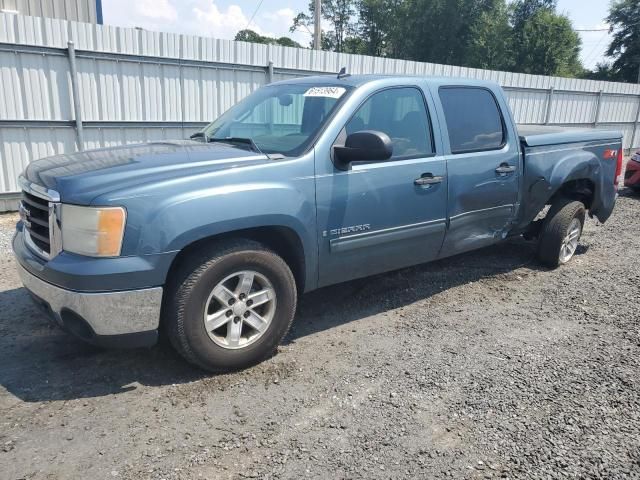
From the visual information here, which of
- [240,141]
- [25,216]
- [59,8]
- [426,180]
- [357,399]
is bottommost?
[357,399]

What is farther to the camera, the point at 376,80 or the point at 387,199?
the point at 376,80

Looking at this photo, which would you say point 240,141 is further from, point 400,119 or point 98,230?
point 98,230

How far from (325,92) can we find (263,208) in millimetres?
1262

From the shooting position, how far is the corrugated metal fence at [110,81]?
731 centimetres

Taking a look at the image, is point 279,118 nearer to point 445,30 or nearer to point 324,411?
point 324,411

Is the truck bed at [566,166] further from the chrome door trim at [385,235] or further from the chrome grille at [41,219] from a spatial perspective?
the chrome grille at [41,219]

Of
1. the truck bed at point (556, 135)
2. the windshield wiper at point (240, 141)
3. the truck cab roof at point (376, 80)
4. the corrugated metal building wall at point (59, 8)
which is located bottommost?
the windshield wiper at point (240, 141)

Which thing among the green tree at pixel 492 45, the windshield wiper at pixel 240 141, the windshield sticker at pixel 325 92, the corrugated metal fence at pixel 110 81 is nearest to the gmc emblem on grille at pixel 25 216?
the windshield wiper at pixel 240 141

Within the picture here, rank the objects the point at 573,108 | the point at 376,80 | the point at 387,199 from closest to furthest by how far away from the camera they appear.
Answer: the point at 387,199 → the point at 376,80 → the point at 573,108

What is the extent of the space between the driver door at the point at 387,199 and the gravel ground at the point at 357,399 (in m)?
0.61

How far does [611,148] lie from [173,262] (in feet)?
17.3

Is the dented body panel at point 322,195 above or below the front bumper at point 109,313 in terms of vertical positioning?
above

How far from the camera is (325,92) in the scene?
397 cm

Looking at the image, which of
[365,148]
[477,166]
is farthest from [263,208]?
[477,166]
